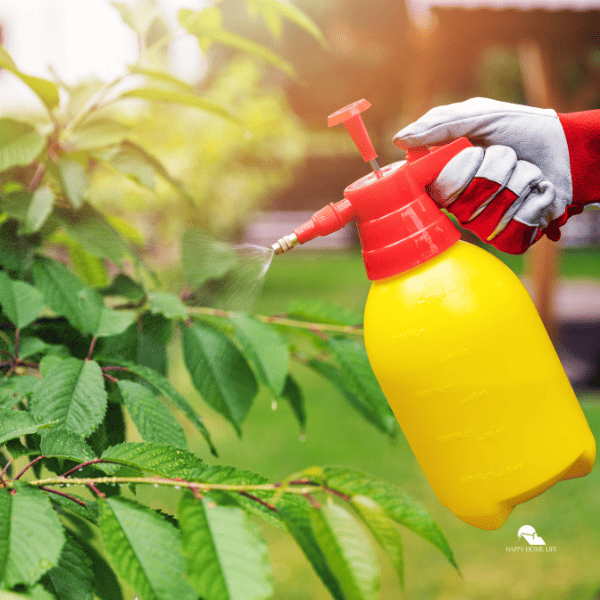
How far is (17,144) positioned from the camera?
75cm

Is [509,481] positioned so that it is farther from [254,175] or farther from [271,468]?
[254,175]

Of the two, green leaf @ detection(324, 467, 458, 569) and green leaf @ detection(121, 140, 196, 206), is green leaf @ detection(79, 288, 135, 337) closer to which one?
green leaf @ detection(121, 140, 196, 206)

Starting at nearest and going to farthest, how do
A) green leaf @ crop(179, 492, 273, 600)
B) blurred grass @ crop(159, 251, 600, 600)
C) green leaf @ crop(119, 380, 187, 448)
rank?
green leaf @ crop(179, 492, 273, 600), green leaf @ crop(119, 380, 187, 448), blurred grass @ crop(159, 251, 600, 600)

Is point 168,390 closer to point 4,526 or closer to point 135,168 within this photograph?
point 4,526

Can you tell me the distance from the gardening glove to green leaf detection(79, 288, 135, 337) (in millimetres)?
412

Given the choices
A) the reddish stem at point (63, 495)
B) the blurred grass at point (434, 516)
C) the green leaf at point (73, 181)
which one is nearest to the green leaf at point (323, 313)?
the green leaf at point (73, 181)

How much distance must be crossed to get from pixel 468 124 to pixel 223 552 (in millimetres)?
496

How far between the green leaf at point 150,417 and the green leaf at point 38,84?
0.45 meters

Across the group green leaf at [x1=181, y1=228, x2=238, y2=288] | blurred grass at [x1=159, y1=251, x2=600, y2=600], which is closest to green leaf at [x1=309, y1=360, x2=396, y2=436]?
green leaf at [x1=181, y1=228, x2=238, y2=288]

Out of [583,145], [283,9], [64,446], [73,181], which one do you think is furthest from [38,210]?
[583,145]

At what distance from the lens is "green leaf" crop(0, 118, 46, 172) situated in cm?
73

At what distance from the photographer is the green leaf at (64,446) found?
457 millimetres

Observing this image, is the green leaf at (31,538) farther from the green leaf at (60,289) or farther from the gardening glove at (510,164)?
the gardening glove at (510,164)

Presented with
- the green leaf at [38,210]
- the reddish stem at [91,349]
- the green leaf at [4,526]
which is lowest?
the green leaf at [4,526]
